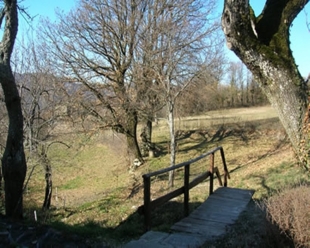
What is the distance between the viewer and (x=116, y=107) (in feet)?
60.0

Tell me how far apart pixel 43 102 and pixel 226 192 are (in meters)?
8.77

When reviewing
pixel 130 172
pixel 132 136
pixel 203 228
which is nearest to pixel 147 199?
pixel 203 228

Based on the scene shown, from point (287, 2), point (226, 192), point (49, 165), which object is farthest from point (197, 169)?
point (287, 2)

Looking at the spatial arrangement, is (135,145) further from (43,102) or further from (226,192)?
(226,192)

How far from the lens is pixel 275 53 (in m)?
4.52

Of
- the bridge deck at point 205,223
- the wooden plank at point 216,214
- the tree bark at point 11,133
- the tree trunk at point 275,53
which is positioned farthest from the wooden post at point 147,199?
the tree bark at point 11,133

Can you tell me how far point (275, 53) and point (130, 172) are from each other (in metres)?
15.9

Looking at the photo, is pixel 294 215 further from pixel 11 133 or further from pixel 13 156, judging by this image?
pixel 11 133

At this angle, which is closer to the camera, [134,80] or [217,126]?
[134,80]

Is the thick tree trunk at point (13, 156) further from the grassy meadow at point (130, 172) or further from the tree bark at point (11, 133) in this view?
the grassy meadow at point (130, 172)

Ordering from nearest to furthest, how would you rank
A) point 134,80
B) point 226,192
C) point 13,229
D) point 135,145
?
point 13,229
point 226,192
point 134,80
point 135,145

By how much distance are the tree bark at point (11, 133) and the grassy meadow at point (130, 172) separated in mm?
1163

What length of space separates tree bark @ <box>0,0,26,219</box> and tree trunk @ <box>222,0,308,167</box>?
434cm

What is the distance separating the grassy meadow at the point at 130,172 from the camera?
855cm
